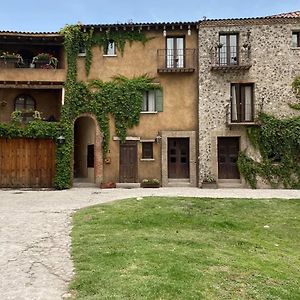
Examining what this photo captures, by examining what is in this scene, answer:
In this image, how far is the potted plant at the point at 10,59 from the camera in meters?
23.3

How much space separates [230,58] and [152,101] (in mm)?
5449

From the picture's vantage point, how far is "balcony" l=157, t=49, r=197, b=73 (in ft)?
76.9

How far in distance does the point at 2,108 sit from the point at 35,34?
5.10 metres

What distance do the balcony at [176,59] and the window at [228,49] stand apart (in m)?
1.66

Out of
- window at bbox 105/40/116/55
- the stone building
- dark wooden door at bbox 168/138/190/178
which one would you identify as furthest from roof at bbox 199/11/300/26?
dark wooden door at bbox 168/138/190/178

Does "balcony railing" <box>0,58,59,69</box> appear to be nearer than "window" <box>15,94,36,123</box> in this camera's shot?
Yes

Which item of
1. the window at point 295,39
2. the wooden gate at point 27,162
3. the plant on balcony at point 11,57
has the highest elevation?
the window at point 295,39

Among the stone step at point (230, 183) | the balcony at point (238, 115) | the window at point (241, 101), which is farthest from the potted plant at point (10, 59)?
the stone step at point (230, 183)

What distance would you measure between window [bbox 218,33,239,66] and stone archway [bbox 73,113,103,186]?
878 cm

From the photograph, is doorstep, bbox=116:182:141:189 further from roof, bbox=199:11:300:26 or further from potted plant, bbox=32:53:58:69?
roof, bbox=199:11:300:26

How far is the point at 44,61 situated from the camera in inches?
930

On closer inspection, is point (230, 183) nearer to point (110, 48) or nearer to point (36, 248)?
point (110, 48)

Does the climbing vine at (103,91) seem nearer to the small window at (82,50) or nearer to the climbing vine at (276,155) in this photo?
the small window at (82,50)

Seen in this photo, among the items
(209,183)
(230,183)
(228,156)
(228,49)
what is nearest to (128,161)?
(209,183)
